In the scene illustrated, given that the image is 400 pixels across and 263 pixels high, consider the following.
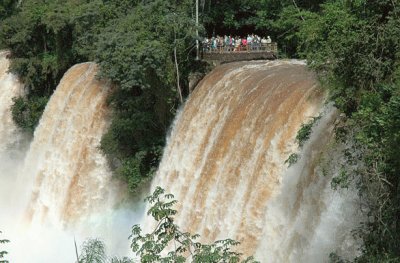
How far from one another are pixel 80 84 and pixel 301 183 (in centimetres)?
A: 1261

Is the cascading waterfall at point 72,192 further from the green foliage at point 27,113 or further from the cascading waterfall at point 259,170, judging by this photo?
the green foliage at point 27,113

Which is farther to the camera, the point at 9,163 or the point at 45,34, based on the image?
the point at 45,34

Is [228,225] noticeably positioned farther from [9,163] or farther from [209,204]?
[9,163]

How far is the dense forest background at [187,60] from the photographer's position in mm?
8367

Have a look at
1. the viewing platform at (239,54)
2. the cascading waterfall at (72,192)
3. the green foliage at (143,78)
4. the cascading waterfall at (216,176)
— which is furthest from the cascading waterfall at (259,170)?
the cascading waterfall at (72,192)

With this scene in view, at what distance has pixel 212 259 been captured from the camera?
679 cm

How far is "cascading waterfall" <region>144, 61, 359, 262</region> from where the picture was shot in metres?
9.78

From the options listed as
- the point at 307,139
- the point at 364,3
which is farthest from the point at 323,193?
the point at 364,3

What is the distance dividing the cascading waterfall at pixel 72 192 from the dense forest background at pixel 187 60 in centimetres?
72

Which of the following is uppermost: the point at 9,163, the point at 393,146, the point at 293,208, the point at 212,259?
the point at 393,146

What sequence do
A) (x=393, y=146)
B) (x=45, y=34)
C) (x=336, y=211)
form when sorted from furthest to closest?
(x=45, y=34) → (x=336, y=211) → (x=393, y=146)

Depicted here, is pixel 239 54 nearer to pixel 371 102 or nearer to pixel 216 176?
pixel 216 176

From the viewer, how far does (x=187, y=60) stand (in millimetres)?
18359

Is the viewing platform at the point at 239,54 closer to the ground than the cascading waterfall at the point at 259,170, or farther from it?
farther from it
